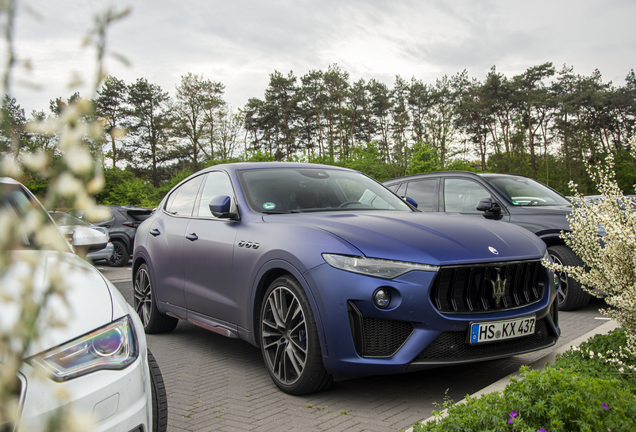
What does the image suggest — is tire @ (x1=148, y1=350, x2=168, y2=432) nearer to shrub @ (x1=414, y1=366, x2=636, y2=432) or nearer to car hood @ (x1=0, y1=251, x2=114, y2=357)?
shrub @ (x1=414, y1=366, x2=636, y2=432)

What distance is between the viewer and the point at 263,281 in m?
4.04

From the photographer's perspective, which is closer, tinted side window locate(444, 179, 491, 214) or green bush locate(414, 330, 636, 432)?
green bush locate(414, 330, 636, 432)

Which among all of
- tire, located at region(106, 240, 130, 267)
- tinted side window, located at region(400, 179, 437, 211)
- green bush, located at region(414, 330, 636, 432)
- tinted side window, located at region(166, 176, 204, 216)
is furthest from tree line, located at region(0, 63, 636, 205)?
green bush, located at region(414, 330, 636, 432)

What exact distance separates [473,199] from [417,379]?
14.0 feet

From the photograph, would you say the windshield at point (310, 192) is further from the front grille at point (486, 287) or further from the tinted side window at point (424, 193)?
the tinted side window at point (424, 193)

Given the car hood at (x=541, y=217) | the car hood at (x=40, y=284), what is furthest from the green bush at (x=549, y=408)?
the car hood at (x=541, y=217)

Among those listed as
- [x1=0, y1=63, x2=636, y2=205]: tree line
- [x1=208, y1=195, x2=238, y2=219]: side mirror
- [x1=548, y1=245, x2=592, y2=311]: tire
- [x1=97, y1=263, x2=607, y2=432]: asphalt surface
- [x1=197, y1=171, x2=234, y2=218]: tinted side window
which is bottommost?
[x1=97, y1=263, x2=607, y2=432]: asphalt surface

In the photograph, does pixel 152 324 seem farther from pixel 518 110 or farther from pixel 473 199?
pixel 518 110

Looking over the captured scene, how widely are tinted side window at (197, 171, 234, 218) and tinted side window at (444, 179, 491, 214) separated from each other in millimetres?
4002

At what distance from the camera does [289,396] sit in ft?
12.5

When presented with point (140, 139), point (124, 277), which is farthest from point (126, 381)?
point (140, 139)

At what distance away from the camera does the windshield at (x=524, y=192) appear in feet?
24.9

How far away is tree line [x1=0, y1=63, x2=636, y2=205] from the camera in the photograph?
45031mm

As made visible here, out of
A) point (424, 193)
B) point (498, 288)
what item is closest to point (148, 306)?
point (498, 288)
